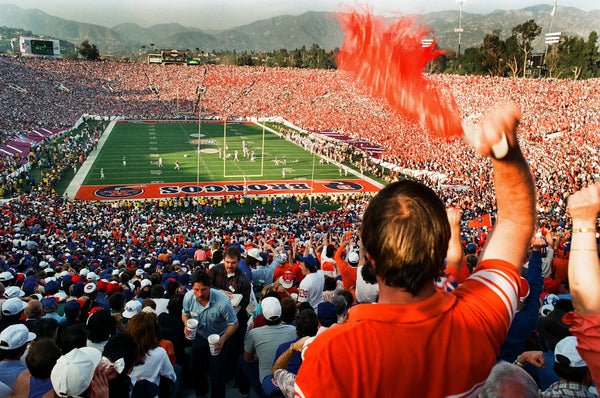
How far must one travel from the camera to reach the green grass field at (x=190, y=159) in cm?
2956

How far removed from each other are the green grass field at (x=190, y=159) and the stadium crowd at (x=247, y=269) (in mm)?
2726

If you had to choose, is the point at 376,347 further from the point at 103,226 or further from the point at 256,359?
the point at 103,226

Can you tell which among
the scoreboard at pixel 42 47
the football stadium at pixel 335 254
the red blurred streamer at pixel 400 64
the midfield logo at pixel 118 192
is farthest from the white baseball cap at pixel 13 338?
the scoreboard at pixel 42 47

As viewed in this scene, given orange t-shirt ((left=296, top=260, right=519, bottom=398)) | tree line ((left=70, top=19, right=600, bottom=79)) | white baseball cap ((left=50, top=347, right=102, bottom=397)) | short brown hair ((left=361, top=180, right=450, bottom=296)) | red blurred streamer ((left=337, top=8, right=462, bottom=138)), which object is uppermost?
tree line ((left=70, top=19, right=600, bottom=79))

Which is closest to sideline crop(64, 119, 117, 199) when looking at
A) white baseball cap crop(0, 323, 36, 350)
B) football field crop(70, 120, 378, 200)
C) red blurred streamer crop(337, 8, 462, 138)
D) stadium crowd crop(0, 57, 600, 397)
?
football field crop(70, 120, 378, 200)

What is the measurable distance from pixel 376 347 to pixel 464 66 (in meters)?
72.6

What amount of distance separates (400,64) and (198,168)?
25.6 meters

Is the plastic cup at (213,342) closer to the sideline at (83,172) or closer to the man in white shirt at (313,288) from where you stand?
the man in white shirt at (313,288)

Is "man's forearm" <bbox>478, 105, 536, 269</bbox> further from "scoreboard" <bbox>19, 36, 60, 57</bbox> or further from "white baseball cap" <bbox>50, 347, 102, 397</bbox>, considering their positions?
"scoreboard" <bbox>19, 36, 60, 57</bbox>

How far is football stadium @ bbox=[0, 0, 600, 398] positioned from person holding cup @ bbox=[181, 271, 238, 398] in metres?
0.02

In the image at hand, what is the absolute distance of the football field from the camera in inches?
1054

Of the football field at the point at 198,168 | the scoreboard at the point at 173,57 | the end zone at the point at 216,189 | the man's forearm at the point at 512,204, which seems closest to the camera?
the man's forearm at the point at 512,204

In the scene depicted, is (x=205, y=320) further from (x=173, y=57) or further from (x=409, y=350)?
(x=173, y=57)

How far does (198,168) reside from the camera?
2706cm
